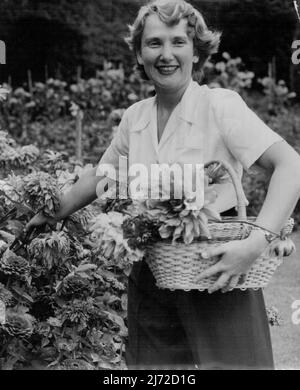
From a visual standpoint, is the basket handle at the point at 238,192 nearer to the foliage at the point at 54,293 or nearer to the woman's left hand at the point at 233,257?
the woman's left hand at the point at 233,257

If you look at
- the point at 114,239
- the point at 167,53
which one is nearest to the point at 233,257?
the point at 114,239

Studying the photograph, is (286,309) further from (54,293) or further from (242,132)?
(242,132)

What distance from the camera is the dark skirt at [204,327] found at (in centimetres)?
186

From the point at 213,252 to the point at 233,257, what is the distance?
5 cm

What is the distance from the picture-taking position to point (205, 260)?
5.81ft

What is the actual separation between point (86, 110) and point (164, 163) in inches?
175

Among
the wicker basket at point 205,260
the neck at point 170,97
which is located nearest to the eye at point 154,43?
the neck at point 170,97

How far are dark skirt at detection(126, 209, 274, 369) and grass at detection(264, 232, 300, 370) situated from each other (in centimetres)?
137

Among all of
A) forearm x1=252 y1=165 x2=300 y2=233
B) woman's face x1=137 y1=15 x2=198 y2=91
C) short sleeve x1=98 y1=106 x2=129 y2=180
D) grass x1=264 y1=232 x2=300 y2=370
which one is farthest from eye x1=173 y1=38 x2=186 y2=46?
grass x1=264 y1=232 x2=300 y2=370

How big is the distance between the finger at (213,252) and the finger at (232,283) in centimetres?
7

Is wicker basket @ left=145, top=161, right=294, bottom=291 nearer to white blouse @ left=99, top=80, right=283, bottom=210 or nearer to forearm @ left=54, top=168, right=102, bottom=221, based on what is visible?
white blouse @ left=99, top=80, right=283, bottom=210

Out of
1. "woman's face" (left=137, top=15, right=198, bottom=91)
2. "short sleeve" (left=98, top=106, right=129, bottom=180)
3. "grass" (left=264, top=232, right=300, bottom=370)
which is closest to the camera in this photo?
"woman's face" (left=137, top=15, right=198, bottom=91)

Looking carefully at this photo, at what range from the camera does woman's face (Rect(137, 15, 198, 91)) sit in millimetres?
1950

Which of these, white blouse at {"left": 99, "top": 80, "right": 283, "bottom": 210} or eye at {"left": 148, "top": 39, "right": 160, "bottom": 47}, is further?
eye at {"left": 148, "top": 39, "right": 160, "bottom": 47}
